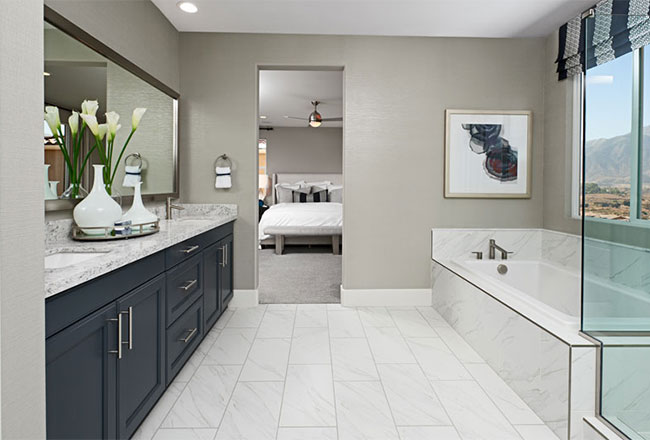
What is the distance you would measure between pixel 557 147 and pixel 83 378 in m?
3.80

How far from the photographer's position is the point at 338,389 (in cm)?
225

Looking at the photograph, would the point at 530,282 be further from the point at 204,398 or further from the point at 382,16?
the point at 204,398

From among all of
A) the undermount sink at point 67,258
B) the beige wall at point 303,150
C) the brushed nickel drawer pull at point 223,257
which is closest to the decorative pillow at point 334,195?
the beige wall at point 303,150

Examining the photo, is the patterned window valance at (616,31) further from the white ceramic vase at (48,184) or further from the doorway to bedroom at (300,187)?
the white ceramic vase at (48,184)

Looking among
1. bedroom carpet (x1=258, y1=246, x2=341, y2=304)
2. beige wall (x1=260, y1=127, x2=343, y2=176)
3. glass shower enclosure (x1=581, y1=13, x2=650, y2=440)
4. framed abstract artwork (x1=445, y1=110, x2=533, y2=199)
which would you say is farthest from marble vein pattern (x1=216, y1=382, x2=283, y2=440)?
beige wall (x1=260, y1=127, x2=343, y2=176)

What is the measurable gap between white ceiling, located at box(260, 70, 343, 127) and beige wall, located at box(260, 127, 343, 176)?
703 millimetres

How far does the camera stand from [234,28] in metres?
3.54

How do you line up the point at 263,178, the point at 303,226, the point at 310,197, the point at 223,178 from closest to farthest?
1. the point at 223,178
2. the point at 303,226
3. the point at 310,197
4. the point at 263,178

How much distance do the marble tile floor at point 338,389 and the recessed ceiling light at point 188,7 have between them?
252 centimetres

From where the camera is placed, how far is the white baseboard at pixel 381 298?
381 centimetres

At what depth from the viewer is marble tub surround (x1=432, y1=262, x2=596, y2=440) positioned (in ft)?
5.82

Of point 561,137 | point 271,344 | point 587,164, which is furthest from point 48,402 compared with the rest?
point 561,137

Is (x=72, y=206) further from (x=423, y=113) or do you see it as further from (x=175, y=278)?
(x=423, y=113)

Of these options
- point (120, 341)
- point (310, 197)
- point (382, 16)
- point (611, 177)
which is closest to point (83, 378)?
point (120, 341)
